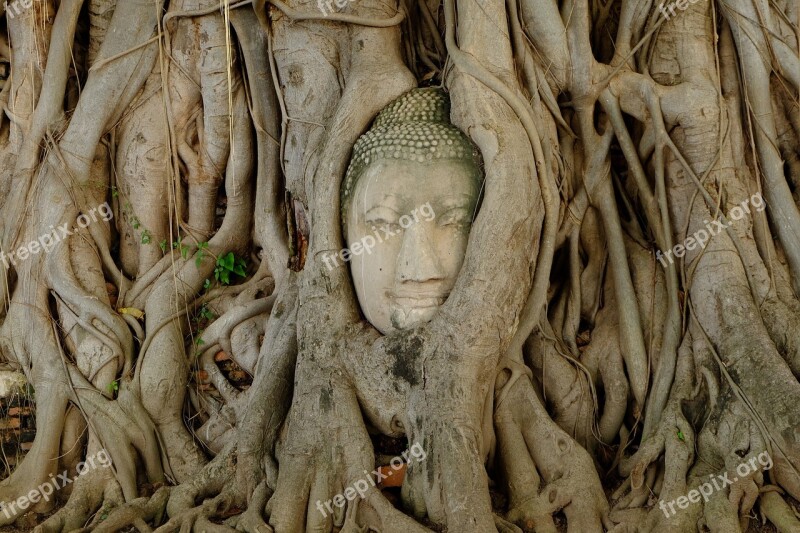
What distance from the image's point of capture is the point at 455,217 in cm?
298

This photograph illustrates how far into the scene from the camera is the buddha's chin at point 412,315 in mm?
2965

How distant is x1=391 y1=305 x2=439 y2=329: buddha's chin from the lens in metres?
2.96

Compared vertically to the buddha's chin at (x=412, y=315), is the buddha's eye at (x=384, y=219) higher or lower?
higher

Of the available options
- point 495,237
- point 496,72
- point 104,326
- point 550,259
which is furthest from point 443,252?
point 104,326

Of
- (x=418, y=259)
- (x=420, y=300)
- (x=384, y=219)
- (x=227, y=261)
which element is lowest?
(x=227, y=261)

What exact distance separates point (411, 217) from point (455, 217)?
0.17 meters

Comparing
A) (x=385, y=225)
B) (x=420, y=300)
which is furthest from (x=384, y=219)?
(x=420, y=300)

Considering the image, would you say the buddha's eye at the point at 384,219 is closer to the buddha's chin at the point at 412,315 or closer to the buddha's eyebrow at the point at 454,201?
the buddha's eyebrow at the point at 454,201

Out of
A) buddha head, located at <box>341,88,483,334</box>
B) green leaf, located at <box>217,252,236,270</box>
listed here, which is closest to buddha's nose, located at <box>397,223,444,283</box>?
buddha head, located at <box>341,88,483,334</box>

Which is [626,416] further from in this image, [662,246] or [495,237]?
[495,237]

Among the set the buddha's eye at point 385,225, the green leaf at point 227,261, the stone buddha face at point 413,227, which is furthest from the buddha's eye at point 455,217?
the green leaf at point 227,261

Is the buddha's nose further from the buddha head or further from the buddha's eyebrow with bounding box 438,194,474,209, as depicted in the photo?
the buddha's eyebrow with bounding box 438,194,474,209

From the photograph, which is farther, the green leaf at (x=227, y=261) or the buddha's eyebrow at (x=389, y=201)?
the green leaf at (x=227, y=261)

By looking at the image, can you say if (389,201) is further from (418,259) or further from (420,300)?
(420,300)
